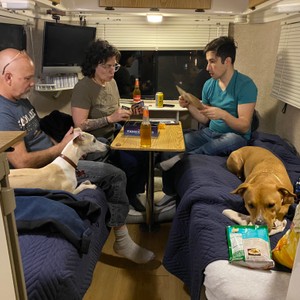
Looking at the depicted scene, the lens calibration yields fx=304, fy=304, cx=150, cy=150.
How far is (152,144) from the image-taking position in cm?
188

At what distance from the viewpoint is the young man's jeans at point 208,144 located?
7.45 feet

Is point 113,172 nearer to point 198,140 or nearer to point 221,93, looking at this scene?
point 198,140

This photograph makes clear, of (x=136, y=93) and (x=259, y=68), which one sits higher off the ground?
(x=259, y=68)

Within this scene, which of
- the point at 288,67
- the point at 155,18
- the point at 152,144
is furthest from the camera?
the point at 155,18

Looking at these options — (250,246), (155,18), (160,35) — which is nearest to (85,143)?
(250,246)

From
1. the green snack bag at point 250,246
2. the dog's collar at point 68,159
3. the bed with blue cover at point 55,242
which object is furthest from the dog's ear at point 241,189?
the dog's collar at point 68,159

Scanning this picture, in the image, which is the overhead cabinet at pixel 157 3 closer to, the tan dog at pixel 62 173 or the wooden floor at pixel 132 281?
the tan dog at pixel 62 173

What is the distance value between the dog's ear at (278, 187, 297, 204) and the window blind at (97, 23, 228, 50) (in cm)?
240

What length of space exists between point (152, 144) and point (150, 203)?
0.60 m

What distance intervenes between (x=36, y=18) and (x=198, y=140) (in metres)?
1.96

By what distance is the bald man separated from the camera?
164 cm

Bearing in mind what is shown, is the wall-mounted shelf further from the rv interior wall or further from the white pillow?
the white pillow

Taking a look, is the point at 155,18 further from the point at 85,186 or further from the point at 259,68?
the point at 85,186

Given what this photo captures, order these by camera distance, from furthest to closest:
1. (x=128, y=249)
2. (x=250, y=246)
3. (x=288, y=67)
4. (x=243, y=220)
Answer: (x=288, y=67)
(x=128, y=249)
(x=243, y=220)
(x=250, y=246)
